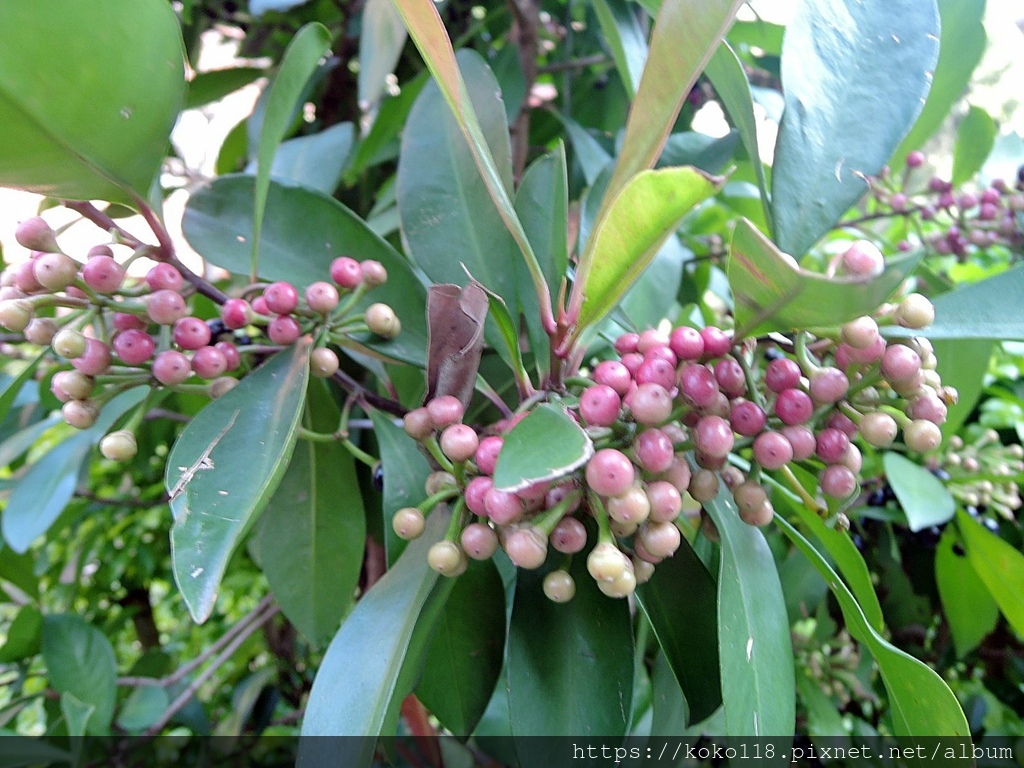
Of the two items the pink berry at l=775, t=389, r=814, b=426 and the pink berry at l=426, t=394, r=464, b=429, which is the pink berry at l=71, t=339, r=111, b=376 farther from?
the pink berry at l=775, t=389, r=814, b=426

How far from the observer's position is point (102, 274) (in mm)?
523

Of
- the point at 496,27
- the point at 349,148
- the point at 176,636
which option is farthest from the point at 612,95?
the point at 176,636

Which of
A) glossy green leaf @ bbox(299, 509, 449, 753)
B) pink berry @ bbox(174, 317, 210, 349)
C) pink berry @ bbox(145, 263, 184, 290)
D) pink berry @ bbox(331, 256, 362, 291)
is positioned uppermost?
pink berry @ bbox(145, 263, 184, 290)

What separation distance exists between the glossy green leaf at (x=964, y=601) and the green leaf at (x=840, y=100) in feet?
2.75

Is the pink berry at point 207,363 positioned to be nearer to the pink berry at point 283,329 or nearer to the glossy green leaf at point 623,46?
the pink berry at point 283,329

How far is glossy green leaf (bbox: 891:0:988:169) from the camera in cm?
88

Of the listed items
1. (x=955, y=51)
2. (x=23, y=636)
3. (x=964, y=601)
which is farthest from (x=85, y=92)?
(x=964, y=601)

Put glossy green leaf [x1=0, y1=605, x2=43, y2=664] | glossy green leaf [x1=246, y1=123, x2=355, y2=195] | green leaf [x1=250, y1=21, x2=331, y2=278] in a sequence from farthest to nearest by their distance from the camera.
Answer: glossy green leaf [x1=0, y1=605, x2=43, y2=664] < glossy green leaf [x1=246, y1=123, x2=355, y2=195] < green leaf [x1=250, y1=21, x2=331, y2=278]

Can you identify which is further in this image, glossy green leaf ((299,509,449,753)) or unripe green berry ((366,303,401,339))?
unripe green berry ((366,303,401,339))

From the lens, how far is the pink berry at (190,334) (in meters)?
0.56

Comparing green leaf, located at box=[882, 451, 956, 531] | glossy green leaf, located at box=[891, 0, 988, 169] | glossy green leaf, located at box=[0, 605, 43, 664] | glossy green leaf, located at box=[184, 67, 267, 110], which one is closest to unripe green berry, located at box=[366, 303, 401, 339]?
green leaf, located at box=[882, 451, 956, 531]

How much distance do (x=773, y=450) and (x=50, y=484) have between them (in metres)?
1.07

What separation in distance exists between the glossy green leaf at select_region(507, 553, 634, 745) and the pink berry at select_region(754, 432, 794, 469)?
198 millimetres

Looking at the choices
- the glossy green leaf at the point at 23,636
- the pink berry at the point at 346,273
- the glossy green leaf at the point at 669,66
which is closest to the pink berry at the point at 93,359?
the pink berry at the point at 346,273
